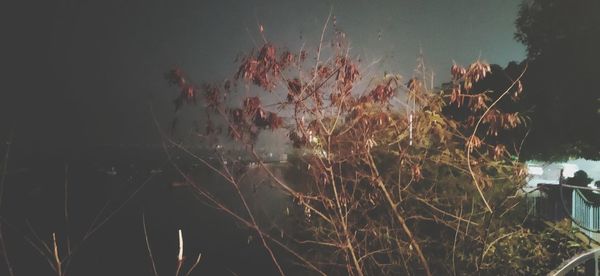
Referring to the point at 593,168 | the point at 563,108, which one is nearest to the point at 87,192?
the point at 593,168

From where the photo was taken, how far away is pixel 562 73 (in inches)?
532

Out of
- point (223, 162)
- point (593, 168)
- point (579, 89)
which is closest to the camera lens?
point (223, 162)

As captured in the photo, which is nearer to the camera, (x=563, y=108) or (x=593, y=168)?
(x=563, y=108)

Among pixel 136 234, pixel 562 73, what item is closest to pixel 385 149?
pixel 562 73

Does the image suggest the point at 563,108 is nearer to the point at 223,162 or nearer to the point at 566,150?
the point at 566,150

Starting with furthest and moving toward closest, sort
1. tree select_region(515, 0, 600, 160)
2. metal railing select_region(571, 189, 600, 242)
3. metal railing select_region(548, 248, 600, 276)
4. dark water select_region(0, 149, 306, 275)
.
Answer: dark water select_region(0, 149, 306, 275) < tree select_region(515, 0, 600, 160) < metal railing select_region(571, 189, 600, 242) < metal railing select_region(548, 248, 600, 276)

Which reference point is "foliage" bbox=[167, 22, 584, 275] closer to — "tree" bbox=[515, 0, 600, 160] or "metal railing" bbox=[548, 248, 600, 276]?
"metal railing" bbox=[548, 248, 600, 276]

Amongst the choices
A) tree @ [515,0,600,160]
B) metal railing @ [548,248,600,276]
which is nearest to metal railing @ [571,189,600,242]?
metal railing @ [548,248,600,276]

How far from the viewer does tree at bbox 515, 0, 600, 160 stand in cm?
1290

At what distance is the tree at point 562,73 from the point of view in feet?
42.3

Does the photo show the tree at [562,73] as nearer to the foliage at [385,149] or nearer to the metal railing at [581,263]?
the foliage at [385,149]

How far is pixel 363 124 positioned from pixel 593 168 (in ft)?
117

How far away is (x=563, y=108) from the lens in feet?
44.9

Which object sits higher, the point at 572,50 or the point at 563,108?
the point at 572,50
